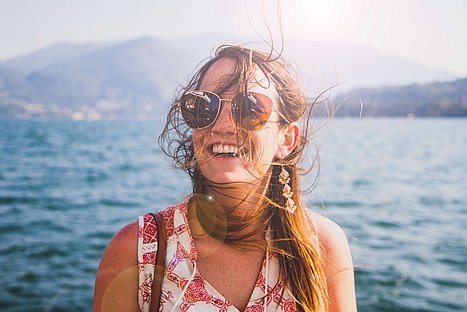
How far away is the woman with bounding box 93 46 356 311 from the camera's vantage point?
2.21 meters

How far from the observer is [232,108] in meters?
2.45

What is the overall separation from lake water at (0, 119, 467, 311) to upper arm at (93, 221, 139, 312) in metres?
1.02

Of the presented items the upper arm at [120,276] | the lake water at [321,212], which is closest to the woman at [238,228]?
the upper arm at [120,276]

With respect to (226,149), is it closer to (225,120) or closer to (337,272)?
(225,120)

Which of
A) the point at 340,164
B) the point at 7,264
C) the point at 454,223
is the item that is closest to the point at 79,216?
the point at 7,264

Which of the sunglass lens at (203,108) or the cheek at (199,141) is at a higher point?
the sunglass lens at (203,108)

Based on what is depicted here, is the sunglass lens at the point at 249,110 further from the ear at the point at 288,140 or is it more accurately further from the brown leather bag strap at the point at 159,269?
the brown leather bag strap at the point at 159,269

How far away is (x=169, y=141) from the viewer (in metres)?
2.93

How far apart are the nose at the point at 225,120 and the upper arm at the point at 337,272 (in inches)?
32.5

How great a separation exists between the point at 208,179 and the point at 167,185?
2218 centimetres

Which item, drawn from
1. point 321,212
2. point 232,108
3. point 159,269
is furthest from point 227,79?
point 321,212

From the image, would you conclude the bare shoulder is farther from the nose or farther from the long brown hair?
the nose

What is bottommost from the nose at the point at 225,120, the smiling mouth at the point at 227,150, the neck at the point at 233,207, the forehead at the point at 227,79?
the neck at the point at 233,207

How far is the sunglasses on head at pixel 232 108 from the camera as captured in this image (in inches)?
95.5
